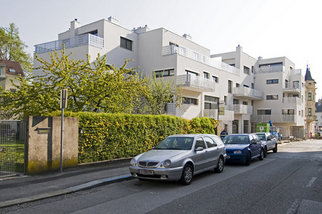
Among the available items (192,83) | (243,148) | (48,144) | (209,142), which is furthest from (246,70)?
(48,144)

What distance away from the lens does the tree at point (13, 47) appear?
40.6 meters

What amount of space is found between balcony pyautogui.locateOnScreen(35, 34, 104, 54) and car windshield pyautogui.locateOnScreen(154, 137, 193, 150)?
616 inches

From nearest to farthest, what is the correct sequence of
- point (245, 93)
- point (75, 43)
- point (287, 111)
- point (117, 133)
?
point (117, 133), point (75, 43), point (245, 93), point (287, 111)

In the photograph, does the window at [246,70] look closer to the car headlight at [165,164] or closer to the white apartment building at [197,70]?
the white apartment building at [197,70]

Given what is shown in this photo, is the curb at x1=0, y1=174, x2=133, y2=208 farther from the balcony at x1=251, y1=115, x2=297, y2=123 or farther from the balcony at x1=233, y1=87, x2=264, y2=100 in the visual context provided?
the balcony at x1=251, y1=115, x2=297, y2=123

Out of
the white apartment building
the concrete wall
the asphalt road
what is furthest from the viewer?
the white apartment building

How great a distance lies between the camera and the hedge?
36.3ft

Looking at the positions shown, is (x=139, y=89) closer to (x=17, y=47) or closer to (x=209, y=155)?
(x=209, y=155)

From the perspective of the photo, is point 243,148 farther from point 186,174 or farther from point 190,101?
point 190,101

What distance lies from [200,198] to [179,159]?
5.39ft

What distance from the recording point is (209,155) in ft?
32.5

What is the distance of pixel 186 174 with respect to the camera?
838 cm

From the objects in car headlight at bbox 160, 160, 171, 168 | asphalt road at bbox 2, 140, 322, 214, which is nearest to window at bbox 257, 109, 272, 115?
asphalt road at bbox 2, 140, 322, 214

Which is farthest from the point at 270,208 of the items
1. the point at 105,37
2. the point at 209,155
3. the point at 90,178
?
the point at 105,37
